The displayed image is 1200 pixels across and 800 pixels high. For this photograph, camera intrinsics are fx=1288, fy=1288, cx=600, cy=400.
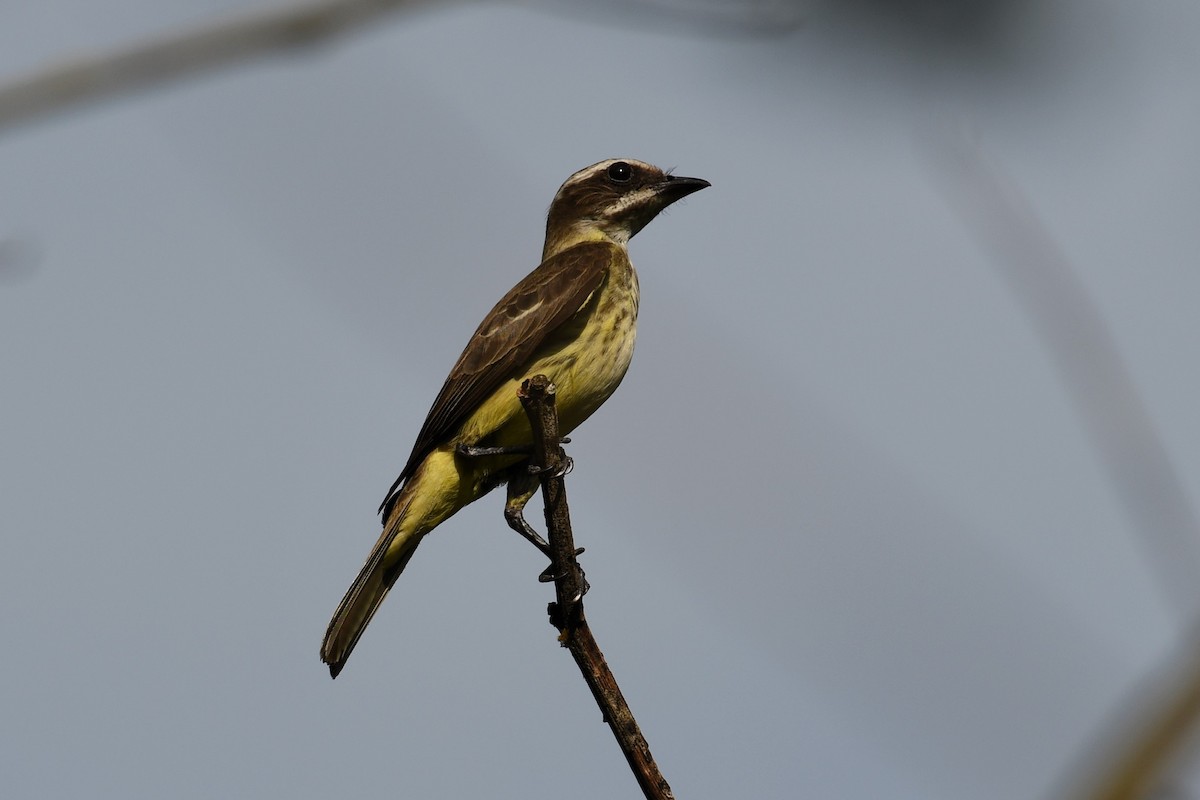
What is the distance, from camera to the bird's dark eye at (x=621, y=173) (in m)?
8.35

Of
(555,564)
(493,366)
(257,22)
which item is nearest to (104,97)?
(257,22)

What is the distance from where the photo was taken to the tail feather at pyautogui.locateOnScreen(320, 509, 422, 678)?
6.23m

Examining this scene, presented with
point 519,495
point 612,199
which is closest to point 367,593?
point 519,495

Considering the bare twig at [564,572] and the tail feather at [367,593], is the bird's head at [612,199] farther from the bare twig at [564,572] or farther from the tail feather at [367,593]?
the bare twig at [564,572]

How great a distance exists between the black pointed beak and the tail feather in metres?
2.86

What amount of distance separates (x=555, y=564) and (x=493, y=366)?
1.62 meters

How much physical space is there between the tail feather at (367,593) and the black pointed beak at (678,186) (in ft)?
9.38

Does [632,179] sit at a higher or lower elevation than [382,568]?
higher

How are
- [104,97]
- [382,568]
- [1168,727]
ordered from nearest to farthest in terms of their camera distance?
[1168,727], [104,97], [382,568]

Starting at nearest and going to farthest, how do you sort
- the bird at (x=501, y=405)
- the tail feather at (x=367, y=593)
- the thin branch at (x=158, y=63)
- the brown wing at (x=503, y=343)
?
the thin branch at (x=158, y=63) < the tail feather at (x=367, y=593) < the bird at (x=501, y=405) < the brown wing at (x=503, y=343)

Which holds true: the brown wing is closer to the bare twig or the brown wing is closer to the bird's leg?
the bird's leg

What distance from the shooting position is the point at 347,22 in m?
3.29

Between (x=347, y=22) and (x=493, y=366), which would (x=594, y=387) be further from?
(x=347, y=22)

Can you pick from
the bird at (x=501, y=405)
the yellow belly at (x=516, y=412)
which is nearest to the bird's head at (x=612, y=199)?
the bird at (x=501, y=405)
